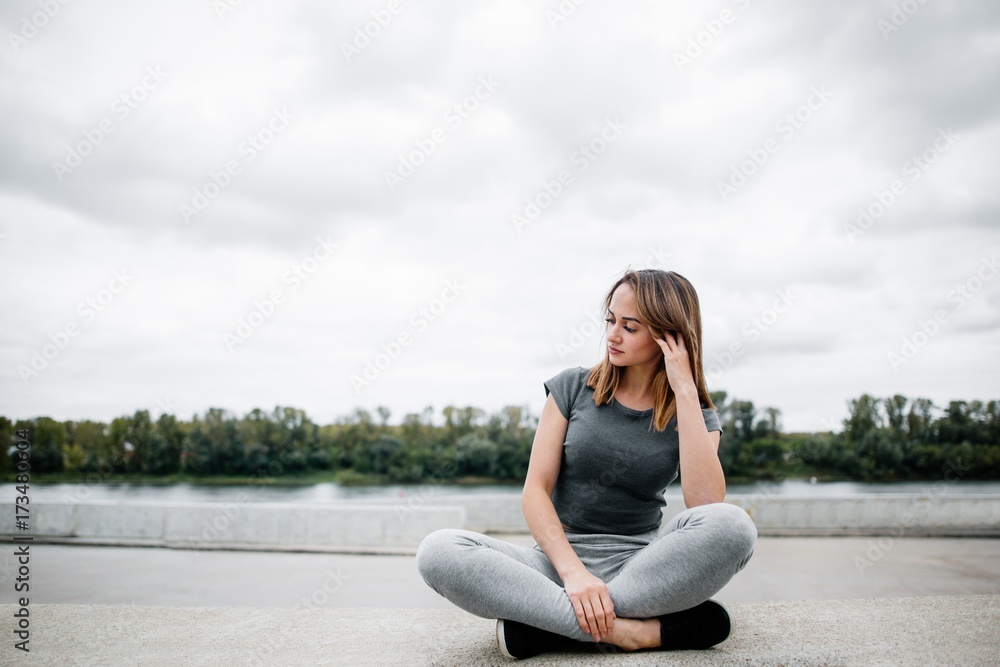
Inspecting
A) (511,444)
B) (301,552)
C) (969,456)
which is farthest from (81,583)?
(969,456)

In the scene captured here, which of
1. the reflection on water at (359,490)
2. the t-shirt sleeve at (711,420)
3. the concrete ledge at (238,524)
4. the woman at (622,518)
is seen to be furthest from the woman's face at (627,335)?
the reflection on water at (359,490)

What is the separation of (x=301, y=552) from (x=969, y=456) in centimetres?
4905

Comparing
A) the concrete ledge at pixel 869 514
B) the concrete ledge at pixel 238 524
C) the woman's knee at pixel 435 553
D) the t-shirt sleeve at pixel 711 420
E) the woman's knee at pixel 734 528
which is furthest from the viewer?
the concrete ledge at pixel 869 514

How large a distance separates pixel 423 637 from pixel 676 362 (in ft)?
4.90

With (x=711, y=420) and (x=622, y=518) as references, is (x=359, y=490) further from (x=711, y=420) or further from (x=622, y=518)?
(x=711, y=420)

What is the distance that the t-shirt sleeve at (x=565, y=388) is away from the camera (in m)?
2.39

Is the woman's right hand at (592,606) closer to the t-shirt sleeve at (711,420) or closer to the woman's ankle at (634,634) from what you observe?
the woman's ankle at (634,634)

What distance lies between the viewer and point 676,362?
2.26 m

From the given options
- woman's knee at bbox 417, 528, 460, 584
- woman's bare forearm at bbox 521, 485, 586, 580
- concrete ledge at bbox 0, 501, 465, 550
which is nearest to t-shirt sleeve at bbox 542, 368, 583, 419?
woman's bare forearm at bbox 521, 485, 586, 580

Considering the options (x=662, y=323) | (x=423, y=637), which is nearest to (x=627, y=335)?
(x=662, y=323)

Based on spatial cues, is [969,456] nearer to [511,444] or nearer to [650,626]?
[511,444]

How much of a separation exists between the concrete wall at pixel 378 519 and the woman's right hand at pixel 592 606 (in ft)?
23.0

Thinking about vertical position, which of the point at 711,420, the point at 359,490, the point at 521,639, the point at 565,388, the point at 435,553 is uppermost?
the point at 565,388

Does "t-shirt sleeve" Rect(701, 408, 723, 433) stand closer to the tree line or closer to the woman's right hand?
the woman's right hand
